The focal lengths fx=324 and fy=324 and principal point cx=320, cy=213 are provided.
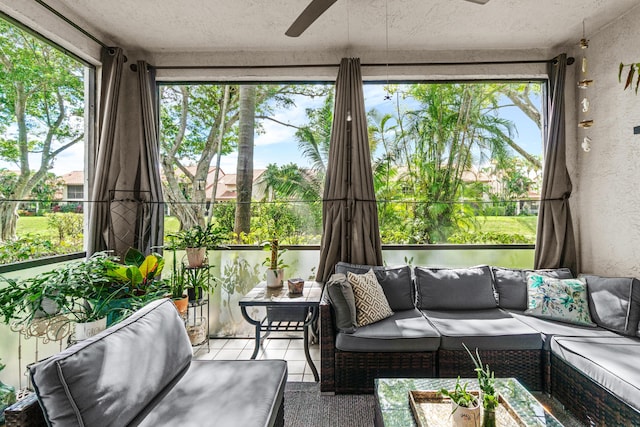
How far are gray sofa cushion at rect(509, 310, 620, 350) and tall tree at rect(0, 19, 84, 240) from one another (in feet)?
12.4

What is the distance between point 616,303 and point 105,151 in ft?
14.1

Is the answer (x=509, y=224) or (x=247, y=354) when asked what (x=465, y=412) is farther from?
(x=509, y=224)

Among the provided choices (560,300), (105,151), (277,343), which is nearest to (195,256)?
(277,343)

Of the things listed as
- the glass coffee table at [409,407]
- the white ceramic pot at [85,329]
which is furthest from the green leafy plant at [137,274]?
the glass coffee table at [409,407]

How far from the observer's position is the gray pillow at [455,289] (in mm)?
2725

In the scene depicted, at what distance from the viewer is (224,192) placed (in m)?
3.39

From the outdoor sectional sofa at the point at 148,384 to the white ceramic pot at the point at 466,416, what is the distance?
796 millimetres

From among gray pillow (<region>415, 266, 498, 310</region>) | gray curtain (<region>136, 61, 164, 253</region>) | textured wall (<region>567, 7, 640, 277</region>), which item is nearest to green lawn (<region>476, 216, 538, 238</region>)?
textured wall (<region>567, 7, 640, 277</region>)

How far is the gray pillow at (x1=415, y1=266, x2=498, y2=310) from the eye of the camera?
2725 mm

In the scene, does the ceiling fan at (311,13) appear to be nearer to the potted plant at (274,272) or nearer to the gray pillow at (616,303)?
the potted plant at (274,272)

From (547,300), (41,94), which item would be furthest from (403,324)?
(41,94)

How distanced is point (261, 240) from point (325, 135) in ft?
4.18

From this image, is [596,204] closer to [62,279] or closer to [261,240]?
[261,240]

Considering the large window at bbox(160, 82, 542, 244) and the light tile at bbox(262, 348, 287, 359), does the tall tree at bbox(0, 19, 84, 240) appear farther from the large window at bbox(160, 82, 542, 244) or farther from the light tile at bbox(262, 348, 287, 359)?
the light tile at bbox(262, 348, 287, 359)
